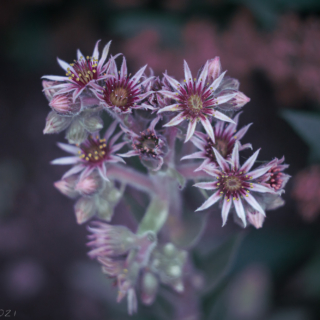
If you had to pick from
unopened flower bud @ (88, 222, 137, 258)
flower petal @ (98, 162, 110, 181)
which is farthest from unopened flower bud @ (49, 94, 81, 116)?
unopened flower bud @ (88, 222, 137, 258)

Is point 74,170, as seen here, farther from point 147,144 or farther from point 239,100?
point 239,100

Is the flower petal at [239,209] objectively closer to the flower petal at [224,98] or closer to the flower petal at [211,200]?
the flower petal at [211,200]

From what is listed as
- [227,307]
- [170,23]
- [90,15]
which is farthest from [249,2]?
[227,307]

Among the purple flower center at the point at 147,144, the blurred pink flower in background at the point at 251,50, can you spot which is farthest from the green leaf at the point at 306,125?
the purple flower center at the point at 147,144

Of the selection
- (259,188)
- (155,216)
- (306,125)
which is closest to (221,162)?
(259,188)

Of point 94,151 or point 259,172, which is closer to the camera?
point 259,172
